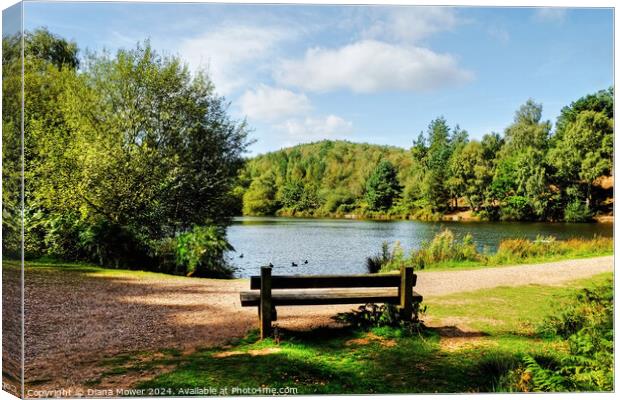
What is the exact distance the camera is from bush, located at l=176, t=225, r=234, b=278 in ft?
21.0

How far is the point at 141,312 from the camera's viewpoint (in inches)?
235

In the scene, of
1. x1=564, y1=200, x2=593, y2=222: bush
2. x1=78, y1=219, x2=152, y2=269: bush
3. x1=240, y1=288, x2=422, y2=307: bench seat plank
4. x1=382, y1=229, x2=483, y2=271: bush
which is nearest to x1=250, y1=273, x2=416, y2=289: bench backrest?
x1=240, y1=288, x2=422, y2=307: bench seat plank

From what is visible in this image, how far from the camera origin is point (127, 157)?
6.13 m

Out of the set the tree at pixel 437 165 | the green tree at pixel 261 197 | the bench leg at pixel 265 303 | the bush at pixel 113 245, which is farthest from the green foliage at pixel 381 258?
the bush at pixel 113 245

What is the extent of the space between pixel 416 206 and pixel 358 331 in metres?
2.20

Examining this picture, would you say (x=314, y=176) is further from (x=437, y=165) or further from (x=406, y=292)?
(x=406, y=292)

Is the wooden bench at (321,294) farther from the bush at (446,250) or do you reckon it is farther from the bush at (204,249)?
the bush at (446,250)

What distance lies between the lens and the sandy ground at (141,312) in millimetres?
4793

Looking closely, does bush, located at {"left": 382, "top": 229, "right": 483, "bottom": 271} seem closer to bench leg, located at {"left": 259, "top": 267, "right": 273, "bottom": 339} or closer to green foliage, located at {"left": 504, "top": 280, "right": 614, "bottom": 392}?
green foliage, located at {"left": 504, "top": 280, "right": 614, "bottom": 392}

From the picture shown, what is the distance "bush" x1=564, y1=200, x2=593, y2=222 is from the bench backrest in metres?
2.58

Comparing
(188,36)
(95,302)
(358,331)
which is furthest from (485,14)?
(95,302)

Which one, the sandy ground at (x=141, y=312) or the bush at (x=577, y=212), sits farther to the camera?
the bush at (x=577, y=212)

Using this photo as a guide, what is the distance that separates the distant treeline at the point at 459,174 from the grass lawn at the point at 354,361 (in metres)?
1.76

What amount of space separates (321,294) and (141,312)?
262 centimetres
